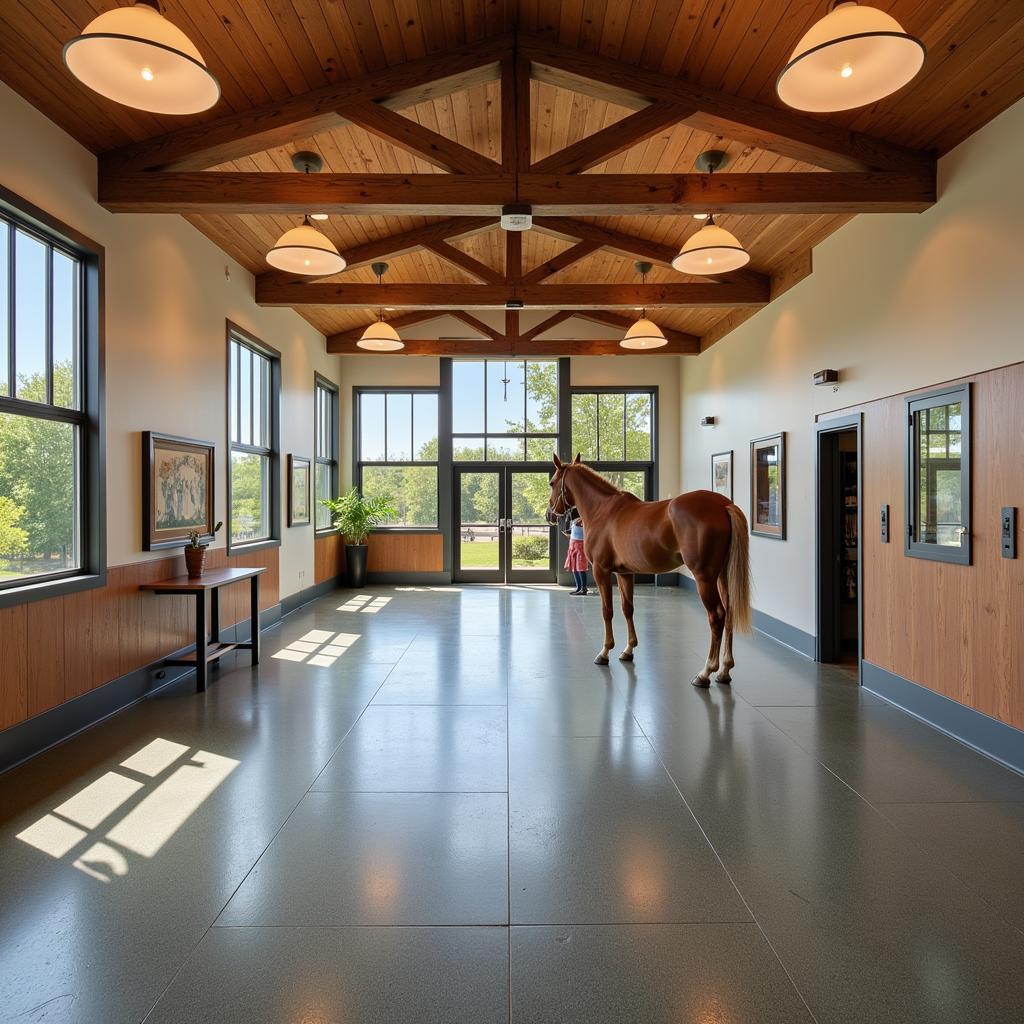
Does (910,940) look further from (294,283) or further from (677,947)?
(294,283)

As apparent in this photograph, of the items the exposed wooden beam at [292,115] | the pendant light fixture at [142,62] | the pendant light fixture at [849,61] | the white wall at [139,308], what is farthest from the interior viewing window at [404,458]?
the pendant light fixture at [849,61]

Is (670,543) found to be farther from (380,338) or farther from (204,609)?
(380,338)

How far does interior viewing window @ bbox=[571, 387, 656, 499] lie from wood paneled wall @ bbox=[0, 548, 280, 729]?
6.85 metres

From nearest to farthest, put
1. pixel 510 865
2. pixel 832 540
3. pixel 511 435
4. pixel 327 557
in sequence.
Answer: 1. pixel 510 865
2. pixel 832 540
3. pixel 327 557
4. pixel 511 435

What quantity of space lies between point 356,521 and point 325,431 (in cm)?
145

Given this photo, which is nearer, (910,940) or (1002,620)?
(910,940)

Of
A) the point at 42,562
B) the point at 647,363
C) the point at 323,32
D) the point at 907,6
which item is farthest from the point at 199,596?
the point at 647,363

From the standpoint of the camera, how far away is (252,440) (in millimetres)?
6914

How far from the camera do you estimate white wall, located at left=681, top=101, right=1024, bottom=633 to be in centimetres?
350

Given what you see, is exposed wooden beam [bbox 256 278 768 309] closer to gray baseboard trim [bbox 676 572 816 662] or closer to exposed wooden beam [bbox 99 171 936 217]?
exposed wooden beam [bbox 99 171 936 217]

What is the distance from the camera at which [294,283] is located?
6805mm

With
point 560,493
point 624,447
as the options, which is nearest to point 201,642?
point 560,493

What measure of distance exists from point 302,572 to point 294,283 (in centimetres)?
357

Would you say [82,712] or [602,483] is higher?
[602,483]
